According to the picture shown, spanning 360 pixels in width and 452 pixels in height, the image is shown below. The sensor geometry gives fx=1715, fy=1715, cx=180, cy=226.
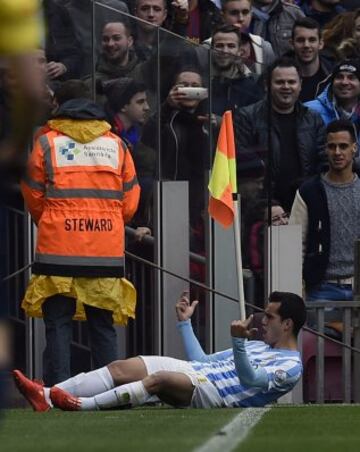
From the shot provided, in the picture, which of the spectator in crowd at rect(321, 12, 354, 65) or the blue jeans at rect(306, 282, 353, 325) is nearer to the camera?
the blue jeans at rect(306, 282, 353, 325)

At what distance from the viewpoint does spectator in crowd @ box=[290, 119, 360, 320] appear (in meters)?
14.4

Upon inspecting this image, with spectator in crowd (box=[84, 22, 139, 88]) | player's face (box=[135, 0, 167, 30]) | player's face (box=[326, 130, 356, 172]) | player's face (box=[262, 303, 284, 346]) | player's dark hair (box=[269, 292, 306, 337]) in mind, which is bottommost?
player's face (box=[262, 303, 284, 346])

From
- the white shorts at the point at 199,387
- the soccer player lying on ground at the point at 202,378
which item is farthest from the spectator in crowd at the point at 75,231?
the white shorts at the point at 199,387

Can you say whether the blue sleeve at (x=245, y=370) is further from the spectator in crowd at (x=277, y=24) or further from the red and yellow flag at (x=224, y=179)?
the spectator in crowd at (x=277, y=24)

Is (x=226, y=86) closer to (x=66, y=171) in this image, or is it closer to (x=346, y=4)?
(x=66, y=171)

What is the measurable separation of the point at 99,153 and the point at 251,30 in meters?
5.02

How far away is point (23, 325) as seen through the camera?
45.0ft

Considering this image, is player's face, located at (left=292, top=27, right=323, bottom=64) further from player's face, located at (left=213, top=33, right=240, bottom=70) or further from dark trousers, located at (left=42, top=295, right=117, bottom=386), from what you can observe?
dark trousers, located at (left=42, top=295, right=117, bottom=386)

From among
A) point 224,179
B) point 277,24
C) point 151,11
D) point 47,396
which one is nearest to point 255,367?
point 47,396

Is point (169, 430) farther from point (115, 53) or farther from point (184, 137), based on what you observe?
point (184, 137)

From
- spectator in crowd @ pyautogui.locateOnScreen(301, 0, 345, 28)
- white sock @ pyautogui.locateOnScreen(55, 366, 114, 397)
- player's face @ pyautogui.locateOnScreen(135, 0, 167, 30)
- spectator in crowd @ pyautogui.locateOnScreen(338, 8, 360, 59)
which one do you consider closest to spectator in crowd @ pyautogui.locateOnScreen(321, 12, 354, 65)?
spectator in crowd @ pyautogui.locateOnScreen(338, 8, 360, 59)

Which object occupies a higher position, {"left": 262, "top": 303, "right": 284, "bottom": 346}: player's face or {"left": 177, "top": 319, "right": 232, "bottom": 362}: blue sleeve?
{"left": 262, "top": 303, "right": 284, "bottom": 346}: player's face

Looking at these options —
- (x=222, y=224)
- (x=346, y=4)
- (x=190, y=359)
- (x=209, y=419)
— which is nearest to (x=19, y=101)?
(x=209, y=419)

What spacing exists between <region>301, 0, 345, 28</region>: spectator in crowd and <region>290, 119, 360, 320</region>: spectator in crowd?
325 cm
